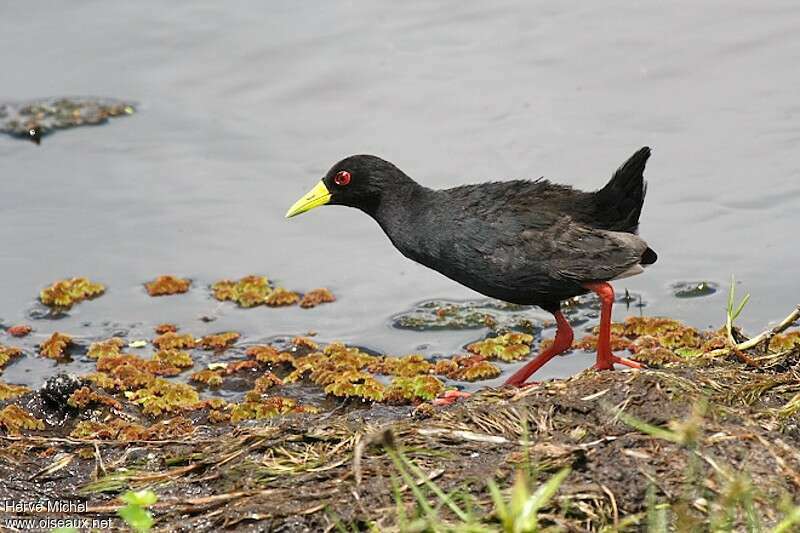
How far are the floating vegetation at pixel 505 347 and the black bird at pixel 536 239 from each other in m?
0.97

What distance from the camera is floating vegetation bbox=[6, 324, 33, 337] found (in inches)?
370

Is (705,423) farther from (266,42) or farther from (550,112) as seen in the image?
(266,42)

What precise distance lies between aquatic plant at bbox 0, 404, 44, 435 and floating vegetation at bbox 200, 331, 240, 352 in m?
1.66

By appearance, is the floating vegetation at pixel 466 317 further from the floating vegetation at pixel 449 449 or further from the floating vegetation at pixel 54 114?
the floating vegetation at pixel 54 114

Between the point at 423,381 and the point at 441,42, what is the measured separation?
19.0 ft

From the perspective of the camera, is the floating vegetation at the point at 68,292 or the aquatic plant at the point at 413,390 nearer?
the aquatic plant at the point at 413,390

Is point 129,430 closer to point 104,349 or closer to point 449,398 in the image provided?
point 104,349

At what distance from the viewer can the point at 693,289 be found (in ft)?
31.9

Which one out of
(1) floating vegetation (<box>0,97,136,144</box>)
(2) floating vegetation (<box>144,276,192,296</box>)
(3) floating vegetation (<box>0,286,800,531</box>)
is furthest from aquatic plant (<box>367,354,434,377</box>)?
(1) floating vegetation (<box>0,97,136,144</box>)

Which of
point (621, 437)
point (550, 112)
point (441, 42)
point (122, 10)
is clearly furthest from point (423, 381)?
point (122, 10)

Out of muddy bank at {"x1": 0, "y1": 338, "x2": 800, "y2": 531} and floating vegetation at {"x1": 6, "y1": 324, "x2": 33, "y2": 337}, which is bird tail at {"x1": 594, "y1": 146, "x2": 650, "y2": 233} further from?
floating vegetation at {"x1": 6, "y1": 324, "x2": 33, "y2": 337}

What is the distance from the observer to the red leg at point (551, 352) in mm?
7832

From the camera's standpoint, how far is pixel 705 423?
5625 mm

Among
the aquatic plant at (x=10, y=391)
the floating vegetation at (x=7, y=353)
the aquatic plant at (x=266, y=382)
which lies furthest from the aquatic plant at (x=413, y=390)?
the floating vegetation at (x=7, y=353)
